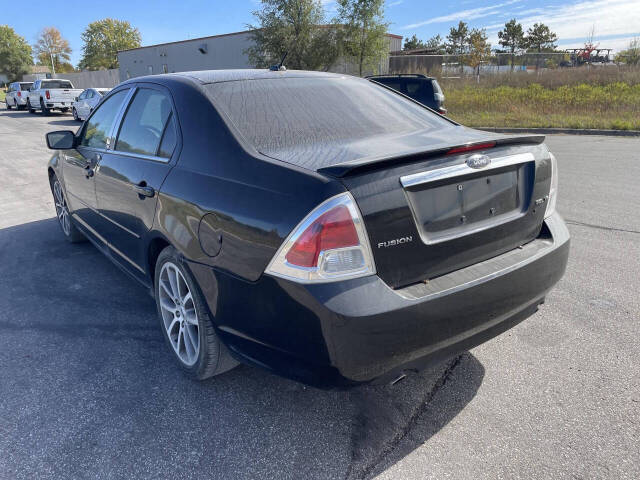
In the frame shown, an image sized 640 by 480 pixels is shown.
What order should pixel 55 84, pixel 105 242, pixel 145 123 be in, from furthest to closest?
pixel 55 84
pixel 105 242
pixel 145 123

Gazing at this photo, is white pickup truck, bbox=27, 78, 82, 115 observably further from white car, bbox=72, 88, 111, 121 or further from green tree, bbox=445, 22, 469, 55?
green tree, bbox=445, 22, 469, 55

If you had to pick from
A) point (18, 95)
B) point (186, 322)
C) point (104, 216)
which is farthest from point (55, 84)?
point (186, 322)

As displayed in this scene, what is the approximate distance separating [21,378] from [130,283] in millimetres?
1430

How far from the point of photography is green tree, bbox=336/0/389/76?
105ft

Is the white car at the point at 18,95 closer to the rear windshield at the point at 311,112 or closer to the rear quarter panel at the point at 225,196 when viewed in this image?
the rear windshield at the point at 311,112

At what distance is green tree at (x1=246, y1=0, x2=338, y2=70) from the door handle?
30.7 metres

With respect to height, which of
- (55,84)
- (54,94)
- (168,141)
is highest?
(55,84)

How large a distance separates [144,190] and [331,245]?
149 cm

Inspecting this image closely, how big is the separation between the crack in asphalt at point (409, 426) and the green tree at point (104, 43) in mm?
101506

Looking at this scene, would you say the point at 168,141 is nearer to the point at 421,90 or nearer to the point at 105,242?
the point at 105,242

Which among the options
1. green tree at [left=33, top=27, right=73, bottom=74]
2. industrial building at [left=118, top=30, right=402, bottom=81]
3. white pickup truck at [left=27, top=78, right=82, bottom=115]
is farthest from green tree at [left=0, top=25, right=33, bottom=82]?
white pickup truck at [left=27, top=78, right=82, bottom=115]

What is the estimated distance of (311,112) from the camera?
2873 millimetres

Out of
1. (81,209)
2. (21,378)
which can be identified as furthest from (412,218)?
(81,209)

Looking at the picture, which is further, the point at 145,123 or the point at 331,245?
the point at 145,123
